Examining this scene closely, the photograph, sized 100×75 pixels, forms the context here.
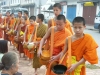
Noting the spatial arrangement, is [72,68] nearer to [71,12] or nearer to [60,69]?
[60,69]

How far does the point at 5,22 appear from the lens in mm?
10453

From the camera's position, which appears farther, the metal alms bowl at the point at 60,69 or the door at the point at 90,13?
the door at the point at 90,13

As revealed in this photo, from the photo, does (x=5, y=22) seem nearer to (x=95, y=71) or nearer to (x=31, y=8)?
(x=95, y=71)

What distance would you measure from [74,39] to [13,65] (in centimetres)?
127

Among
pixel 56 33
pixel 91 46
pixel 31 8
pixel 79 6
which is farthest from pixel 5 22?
pixel 31 8

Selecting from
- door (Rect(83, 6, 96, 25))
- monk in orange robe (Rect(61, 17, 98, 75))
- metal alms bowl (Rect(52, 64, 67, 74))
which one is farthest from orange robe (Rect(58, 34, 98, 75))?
door (Rect(83, 6, 96, 25))

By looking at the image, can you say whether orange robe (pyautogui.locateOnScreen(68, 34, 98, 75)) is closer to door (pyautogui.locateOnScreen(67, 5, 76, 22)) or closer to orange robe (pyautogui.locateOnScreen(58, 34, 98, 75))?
orange robe (pyautogui.locateOnScreen(58, 34, 98, 75))

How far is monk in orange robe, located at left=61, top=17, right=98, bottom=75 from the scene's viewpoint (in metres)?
3.25

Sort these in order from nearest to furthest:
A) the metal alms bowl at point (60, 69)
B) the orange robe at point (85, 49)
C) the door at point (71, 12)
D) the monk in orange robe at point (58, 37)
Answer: the metal alms bowl at point (60, 69)
the orange robe at point (85, 49)
the monk in orange robe at point (58, 37)
the door at point (71, 12)

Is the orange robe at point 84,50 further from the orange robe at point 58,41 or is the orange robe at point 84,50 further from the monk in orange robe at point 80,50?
the orange robe at point 58,41

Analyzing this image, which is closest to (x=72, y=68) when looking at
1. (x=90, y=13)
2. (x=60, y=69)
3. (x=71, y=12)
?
(x=60, y=69)

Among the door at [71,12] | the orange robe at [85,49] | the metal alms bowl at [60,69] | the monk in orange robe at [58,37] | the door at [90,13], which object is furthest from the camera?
the door at [71,12]

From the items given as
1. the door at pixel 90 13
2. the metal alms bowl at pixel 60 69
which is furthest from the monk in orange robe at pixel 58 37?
the door at pixel 90 13

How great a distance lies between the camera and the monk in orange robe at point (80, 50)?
3.25 m
